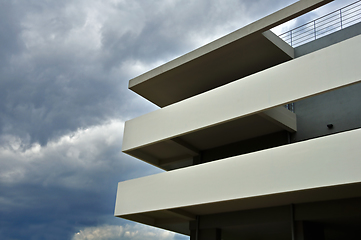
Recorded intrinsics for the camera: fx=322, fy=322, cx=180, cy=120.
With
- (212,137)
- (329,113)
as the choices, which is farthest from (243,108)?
(212,137)

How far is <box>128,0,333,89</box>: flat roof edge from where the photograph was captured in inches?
362

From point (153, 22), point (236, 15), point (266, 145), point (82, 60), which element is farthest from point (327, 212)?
point (82, 60)

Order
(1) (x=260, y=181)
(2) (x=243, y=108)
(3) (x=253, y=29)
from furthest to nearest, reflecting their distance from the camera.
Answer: (3) (x=253, y=29)
(2) (x=243, y=108)
(1) (x=260, y=181)

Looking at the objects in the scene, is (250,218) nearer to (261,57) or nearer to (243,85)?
(243,85)

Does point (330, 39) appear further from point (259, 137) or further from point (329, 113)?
point (259, 137)

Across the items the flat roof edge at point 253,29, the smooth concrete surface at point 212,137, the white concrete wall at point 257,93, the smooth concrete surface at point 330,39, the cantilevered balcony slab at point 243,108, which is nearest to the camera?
the white concrete wall at point 257,93

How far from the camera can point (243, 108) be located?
31.9ft

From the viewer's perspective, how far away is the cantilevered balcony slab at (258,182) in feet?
24.3

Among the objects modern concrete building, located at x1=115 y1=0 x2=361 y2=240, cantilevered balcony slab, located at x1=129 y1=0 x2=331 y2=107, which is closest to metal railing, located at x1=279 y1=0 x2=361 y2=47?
modern concrete building, located at x1=115 y1=0 x2=361 y2=240

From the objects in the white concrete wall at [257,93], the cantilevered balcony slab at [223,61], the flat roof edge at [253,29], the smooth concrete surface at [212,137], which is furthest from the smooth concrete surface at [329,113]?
the flat roof edge at [253,29]

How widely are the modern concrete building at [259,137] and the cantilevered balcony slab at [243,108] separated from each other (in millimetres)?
32

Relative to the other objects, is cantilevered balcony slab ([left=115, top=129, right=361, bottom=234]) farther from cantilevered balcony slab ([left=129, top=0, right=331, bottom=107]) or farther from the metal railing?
the metal railing

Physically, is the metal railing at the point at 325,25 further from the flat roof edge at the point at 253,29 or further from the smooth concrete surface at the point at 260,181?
the smooth concrete surface at the point at 260,181

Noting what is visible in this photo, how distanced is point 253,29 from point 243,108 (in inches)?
101
